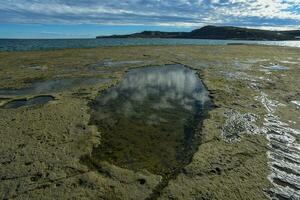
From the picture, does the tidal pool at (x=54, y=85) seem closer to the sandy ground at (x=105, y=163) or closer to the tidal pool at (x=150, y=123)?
the sandy ground at (x=105, y=163)

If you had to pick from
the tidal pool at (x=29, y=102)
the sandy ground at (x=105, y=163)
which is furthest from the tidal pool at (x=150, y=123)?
the tidal pool at (x=29, y=102)

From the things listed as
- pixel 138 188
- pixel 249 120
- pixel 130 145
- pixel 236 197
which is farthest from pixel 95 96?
pixel 236 197

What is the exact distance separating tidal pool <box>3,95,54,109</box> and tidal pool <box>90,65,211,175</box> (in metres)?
3.26

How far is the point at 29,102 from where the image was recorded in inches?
672

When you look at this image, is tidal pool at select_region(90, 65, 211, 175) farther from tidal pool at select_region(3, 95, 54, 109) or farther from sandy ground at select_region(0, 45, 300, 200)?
tidal pool at select_region(3, 95, 54, 109)

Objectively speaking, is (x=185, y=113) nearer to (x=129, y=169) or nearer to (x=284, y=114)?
(x=284, y=114)

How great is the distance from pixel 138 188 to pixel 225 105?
9.82 metres

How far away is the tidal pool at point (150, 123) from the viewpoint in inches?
387

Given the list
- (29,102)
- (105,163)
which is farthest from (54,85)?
(105,163)

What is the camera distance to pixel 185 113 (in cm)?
1478

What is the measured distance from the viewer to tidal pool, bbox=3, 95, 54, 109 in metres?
16.4

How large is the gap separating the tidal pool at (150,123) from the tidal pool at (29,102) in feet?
10.7

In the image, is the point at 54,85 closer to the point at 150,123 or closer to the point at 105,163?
the point at 150,123

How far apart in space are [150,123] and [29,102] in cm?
855
